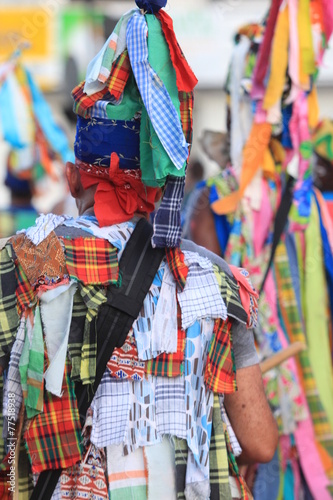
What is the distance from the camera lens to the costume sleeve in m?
1.86

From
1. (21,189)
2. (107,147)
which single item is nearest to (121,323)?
(107,147)

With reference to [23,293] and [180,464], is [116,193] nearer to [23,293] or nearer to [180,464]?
[23,293]

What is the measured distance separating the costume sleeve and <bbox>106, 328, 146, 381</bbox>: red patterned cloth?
Answer: 0.95 feet

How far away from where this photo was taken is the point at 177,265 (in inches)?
69.7

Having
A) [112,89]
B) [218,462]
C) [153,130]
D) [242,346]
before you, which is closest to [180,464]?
[218,462]

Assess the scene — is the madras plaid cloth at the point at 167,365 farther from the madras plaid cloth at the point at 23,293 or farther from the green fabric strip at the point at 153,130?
the green fabric strip at the point at 153,130

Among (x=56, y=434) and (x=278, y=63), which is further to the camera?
(x=278, y=63)

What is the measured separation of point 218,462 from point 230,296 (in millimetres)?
420

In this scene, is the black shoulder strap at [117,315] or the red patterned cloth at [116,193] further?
the red patterned cloth at [116,193]

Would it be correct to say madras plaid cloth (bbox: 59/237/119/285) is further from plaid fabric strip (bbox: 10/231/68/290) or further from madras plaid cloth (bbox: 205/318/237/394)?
madras plaid cloth (bbox: 205/318/237/394)

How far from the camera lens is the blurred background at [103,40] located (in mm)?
10258

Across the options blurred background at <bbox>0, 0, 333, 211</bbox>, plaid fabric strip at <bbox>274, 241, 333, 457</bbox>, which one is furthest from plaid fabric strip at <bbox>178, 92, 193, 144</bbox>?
blurred background at <bbox>0, 0, 333, 211</bbox>

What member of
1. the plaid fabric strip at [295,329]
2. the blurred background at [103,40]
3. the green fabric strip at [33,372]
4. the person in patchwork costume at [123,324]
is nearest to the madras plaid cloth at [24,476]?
the person in patchwork costume at [123,324]

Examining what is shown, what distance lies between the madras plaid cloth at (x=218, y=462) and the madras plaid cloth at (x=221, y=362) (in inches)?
2.1
